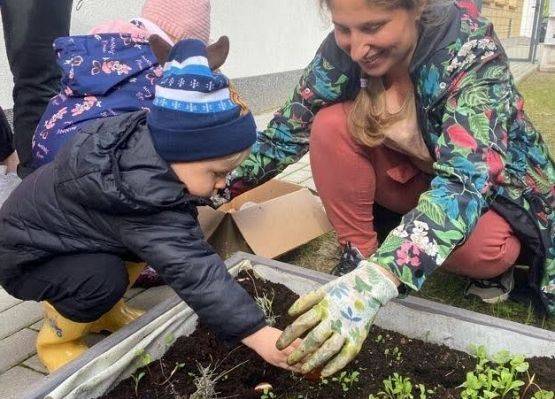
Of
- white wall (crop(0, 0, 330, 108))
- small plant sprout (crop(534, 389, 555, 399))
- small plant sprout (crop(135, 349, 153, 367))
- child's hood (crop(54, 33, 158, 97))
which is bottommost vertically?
white wall (crop(0, 0, 330, 108))

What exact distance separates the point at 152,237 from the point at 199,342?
42 cm

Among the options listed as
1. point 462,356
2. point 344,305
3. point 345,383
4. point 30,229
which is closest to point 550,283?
point 462,356

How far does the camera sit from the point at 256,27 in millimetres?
5793

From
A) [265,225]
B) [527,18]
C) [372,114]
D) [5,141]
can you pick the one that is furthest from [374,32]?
[527,18]

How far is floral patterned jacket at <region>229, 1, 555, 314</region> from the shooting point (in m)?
1.43

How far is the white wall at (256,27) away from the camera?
4.07m

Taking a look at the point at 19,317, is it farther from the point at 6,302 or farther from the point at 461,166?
the point at 461,166

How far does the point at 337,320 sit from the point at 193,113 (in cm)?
56

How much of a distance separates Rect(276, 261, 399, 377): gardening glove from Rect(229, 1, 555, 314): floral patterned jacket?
8 cm

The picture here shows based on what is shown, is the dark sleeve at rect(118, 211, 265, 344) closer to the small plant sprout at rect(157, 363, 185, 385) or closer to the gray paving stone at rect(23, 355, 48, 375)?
the small plant sprout at rect(157, 363, 185, 385)

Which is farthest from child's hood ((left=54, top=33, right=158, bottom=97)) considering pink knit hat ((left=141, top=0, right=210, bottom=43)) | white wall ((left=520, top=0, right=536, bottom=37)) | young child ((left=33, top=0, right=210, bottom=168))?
white wall ((left=520, top=0, right=536, bottom=37))

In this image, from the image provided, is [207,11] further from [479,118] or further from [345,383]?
[345,383]

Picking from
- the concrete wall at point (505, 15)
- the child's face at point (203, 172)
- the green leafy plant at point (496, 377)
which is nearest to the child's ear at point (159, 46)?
the child's face at point (203, 172)

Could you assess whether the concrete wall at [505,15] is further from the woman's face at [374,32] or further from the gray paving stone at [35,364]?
the gray paving stone at [35,364]
